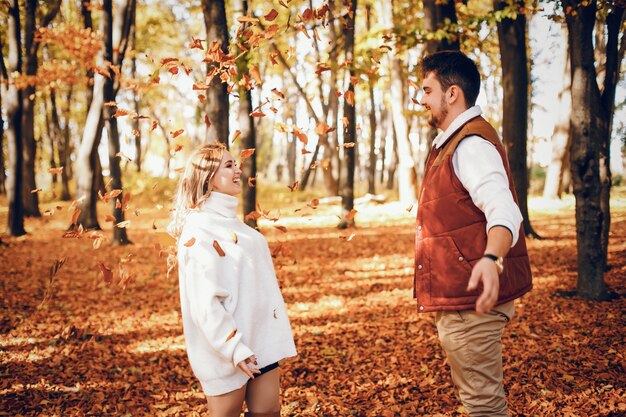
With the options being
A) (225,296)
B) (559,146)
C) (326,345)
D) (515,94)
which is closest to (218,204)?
(225,296)

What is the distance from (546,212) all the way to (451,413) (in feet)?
45.4

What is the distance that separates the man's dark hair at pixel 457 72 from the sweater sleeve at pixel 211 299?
150cm

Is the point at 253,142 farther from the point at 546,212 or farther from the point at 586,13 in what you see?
the point at 546,212

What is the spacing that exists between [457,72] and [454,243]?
904 mm

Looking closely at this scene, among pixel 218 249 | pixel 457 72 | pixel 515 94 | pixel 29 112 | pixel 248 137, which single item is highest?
pixel 29 112

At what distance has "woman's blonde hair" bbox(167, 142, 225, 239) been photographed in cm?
263

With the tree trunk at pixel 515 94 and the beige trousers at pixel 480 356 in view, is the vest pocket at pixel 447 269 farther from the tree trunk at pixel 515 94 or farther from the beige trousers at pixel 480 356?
the tree trunk at pixel 515 94

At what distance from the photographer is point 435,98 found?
2582mm

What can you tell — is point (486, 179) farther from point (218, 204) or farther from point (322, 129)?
point (322, 129)

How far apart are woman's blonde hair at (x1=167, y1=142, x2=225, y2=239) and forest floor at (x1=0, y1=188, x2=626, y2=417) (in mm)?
539

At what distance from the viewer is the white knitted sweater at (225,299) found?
7.65 ft

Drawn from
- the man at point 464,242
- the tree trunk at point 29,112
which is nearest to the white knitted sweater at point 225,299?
the man at point 464,242

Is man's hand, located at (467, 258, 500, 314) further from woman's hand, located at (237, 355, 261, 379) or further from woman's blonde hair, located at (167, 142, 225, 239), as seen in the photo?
woman's blonde hair, located at (167, 142, 225, 239)

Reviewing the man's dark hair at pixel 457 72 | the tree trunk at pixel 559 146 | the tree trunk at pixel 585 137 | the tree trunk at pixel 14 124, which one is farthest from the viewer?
the tree trunk at pixel 559 146
